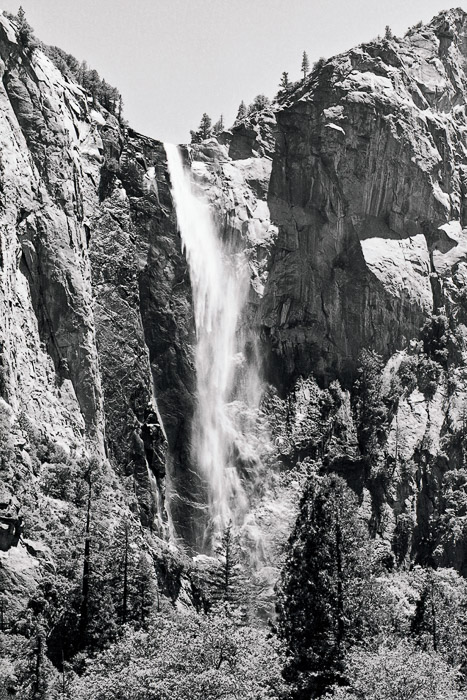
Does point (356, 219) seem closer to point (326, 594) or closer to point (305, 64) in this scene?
point (305, 64)

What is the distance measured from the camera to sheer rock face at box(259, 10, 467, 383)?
320 ft

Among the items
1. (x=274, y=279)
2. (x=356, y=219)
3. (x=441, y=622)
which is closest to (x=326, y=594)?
(x=441, y=622)

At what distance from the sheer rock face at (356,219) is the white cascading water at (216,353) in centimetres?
351

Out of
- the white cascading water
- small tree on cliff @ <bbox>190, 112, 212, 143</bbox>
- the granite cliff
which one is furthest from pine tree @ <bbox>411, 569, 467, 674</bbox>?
small tree on cliff @ <bbox>190, 112, 212, 143</bbox>

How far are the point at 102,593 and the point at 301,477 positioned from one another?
38100 millimetres

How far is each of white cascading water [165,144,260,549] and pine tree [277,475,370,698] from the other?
86.4 feet

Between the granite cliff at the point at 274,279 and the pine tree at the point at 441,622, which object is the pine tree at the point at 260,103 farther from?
the pine tree at the point at 441,622

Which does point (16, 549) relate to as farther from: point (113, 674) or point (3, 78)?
point (3, 78)

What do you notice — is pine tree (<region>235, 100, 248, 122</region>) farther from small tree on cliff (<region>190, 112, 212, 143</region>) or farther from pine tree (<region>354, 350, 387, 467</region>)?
pine tree (<region>354, 350, 387, 467</region>)

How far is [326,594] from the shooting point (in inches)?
2147

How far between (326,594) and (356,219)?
170ft

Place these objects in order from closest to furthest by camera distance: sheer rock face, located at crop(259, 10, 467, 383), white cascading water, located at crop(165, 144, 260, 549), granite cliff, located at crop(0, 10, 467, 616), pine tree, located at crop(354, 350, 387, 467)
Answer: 1. granite cliff, located at crop(0, 10, 467, 616)
2. white cascading water, located at crop(165, 144, 260, 549)
3. pine tree, located at crop(354, 350, 387, 467)
4. sheer rock face, located at crop(259, 10, 467, 383)

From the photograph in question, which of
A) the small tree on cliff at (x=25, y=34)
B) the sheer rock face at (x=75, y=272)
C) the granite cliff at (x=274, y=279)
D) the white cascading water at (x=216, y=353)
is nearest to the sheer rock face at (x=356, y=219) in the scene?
the granite cliff at (x=274, y=279)

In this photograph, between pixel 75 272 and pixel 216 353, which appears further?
pixel 216 353
